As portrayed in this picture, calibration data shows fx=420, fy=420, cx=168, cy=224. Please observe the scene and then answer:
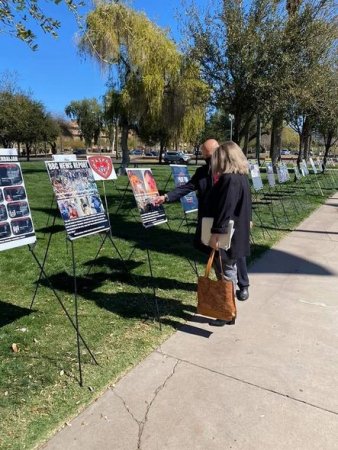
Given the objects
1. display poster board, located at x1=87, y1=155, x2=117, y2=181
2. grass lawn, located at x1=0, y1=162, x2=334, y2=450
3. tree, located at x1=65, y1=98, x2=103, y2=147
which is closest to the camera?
grass lawn, located at x1=0, y1=162, x2=334, y2=450

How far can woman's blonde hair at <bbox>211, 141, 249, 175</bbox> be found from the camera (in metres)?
3.87

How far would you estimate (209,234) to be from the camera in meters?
3.99

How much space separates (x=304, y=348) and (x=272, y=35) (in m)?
8.34

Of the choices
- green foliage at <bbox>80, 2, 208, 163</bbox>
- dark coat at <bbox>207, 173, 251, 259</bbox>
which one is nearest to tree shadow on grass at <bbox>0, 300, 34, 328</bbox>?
dark coat at <bbox>207, 173, 251, 259</bbox>

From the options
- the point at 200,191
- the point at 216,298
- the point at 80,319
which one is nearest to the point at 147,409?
the point at 216,298

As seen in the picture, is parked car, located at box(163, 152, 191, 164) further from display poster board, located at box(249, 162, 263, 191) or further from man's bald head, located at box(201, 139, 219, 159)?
man's bald head, located at box(201, 139, 219, 159)

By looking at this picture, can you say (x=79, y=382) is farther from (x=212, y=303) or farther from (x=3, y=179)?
(x=3, y=179)

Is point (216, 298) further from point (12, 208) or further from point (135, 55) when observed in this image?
point (135, 55)

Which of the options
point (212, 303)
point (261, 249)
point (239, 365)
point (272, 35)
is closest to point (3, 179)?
point (212, 303)

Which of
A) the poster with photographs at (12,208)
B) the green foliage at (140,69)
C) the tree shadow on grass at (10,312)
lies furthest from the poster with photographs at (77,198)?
the green foliage at (140,69)

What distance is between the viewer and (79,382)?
3131 millimetres

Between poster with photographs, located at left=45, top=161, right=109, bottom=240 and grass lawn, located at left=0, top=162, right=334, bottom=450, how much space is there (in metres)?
0.98

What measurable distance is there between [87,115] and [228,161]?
78490mm

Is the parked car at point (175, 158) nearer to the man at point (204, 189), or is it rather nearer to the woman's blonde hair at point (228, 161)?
the man at point (204, 189)
